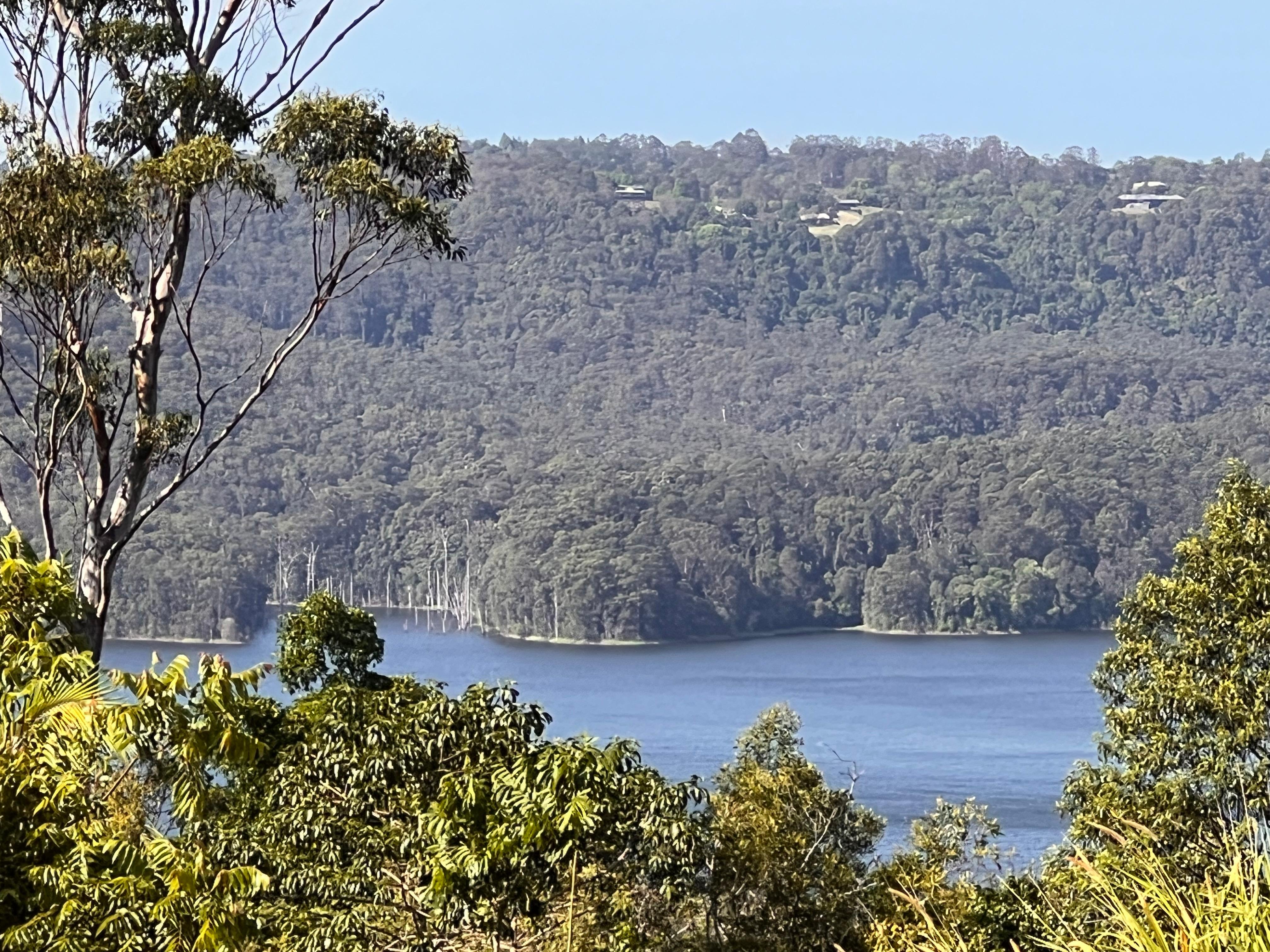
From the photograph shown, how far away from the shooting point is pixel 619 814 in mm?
5383

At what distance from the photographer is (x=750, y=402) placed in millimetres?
87938

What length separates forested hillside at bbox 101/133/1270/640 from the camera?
57344 mm

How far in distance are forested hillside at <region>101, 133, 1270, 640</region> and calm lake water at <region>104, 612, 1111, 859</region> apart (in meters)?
1.88

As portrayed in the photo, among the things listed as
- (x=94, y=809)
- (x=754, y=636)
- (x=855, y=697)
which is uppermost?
(x=94, y=809)

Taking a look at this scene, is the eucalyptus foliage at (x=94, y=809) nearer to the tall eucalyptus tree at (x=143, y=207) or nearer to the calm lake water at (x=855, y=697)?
the tall eucalyptus tree at (x=143, y=207)

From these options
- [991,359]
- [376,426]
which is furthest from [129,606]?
[991,359]

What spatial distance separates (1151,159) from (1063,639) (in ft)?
226

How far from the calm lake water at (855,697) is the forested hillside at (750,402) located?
1.88 meters

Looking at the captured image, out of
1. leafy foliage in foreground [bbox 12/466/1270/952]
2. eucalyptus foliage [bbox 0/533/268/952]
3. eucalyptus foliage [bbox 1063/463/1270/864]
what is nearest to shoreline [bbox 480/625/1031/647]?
leafy foliage in foreground [bbox 12/466/1270/952]

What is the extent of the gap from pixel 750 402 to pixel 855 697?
138 ft

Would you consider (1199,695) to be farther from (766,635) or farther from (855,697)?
(766,635)

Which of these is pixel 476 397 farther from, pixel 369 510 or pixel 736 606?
pixel 736 606

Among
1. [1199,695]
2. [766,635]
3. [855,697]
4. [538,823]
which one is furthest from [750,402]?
[538,823]

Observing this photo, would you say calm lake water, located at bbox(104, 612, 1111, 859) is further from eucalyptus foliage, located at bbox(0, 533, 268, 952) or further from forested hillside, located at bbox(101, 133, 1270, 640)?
eucalyptus foliage, located at bbox(0, 533, 268, 952)
